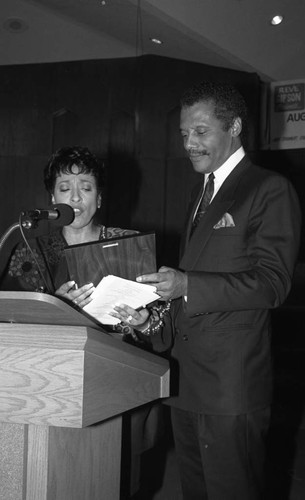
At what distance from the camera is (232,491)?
5.65ft

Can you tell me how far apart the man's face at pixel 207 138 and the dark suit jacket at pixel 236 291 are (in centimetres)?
9

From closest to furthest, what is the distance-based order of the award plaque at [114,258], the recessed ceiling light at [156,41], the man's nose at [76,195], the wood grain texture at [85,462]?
1. the wood grain texture at [85,462]
2. the award plaque at [114,258]
3. the man's nose at [76,195]
4. the recessed ceiling light at [156,41]

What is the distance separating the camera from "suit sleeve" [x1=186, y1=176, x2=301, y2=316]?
1.66m

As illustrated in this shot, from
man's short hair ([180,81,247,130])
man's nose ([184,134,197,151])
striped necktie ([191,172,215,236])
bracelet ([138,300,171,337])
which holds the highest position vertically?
man's short hair ([180,81,247,130])

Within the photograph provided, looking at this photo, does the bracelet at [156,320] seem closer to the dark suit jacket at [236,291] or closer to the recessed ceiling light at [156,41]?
the dark suit jacket at [236,291]

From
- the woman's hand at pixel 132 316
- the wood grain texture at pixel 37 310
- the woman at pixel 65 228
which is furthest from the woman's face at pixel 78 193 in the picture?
the wood grain texture at pixel 37 310

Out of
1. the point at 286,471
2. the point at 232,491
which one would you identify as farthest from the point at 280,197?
the point at 286,471

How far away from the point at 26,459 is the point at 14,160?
6014 mm

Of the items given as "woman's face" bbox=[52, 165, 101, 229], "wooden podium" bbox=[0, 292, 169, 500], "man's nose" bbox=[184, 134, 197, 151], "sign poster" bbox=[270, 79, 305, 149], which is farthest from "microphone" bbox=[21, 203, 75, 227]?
"sign poster" bbox=[270, 79, 305, 149]

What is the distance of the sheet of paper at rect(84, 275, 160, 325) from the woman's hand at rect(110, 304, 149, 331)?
0.6 inches

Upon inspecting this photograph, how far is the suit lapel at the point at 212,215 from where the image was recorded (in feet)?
5.97

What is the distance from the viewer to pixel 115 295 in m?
1.51

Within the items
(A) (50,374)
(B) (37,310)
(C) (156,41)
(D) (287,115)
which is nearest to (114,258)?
(B) (37,310)

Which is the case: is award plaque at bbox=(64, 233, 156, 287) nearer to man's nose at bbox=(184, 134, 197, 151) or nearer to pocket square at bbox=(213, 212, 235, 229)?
pocket square at bbox=(213, 212, 235, 229)
